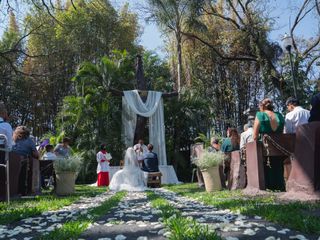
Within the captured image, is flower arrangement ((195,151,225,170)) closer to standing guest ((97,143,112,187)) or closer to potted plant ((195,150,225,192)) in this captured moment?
potted plant ((195,150,225,192))

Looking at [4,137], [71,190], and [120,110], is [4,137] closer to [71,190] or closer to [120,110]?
[71,190]

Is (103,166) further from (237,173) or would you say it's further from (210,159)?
(237,173)

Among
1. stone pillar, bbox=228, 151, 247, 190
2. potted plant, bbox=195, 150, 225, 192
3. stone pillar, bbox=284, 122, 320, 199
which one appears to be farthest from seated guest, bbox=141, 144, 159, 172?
stone pillar, bbox=284, 122, 320, 199

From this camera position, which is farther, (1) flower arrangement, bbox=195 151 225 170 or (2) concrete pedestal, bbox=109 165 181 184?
(2) concrete pedestal, bbox=109 165 181 184

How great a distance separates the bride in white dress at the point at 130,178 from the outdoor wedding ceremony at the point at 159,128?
4 centimetres

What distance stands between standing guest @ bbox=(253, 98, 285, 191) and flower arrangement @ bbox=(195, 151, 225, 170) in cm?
207

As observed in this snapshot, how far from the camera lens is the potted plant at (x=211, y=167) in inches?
377

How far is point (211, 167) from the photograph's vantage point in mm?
9672

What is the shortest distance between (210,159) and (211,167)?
0.71ft

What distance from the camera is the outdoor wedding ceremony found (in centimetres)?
468

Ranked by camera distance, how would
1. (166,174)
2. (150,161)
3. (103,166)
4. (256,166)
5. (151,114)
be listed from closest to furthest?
(256,166) → (150,161) → (103,166) → (166,174) → (151,114)

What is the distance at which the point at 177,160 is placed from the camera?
75.4 feet

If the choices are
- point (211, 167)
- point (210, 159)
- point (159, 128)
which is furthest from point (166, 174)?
point (210, 159)

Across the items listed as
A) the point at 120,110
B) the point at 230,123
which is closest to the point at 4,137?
the point at 120,110
